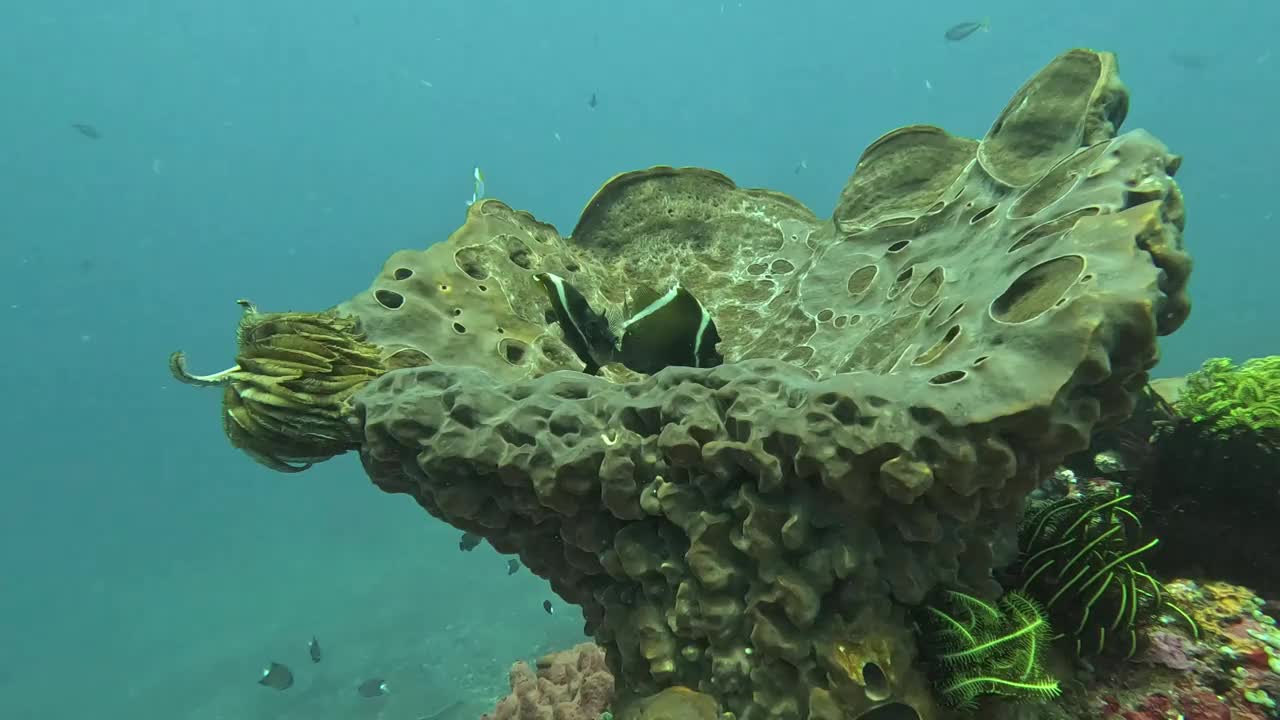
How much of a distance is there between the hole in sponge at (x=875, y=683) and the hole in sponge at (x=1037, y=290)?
4.46 ft

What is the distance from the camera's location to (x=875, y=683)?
2.19 m

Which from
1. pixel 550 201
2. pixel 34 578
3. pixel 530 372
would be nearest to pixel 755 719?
pixel 530 372

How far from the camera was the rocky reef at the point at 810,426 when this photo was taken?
2.11 metres

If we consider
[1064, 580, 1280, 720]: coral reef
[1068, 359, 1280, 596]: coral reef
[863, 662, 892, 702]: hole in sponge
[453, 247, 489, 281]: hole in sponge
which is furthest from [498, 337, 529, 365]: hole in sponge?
[1068, 359, 1280, 596]: coral reef

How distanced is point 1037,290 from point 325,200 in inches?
4493

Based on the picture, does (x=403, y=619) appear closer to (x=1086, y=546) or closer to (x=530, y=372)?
(x=530, y=372)

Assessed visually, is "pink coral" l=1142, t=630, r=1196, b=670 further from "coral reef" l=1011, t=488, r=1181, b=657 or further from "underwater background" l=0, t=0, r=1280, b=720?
"underwater background" l=0, t=0, r=1280, b=720

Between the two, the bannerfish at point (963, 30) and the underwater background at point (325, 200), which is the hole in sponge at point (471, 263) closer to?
the underwater background at point (325, 200)

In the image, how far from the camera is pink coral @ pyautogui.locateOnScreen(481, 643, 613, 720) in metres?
4.36

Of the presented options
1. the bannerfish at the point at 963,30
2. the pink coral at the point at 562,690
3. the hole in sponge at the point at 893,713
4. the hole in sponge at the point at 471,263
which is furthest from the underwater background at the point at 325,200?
the hole in sponge at the point at 893,713

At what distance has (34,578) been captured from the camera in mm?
51375

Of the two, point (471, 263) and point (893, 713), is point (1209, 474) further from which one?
point (471, 263)

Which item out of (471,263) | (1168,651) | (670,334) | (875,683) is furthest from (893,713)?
(471,263)

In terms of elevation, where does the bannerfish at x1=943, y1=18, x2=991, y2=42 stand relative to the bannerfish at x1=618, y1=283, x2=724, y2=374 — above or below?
above
